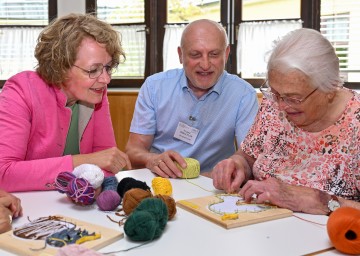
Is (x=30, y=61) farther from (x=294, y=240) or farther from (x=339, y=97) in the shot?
(x=294, y=240)

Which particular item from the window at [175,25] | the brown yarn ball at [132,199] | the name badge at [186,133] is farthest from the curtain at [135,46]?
the brown yarn ball at [132,199]

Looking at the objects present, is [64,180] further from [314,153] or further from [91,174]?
[314,153]

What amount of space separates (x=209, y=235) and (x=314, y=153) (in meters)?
0.68

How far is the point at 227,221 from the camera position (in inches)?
54.2

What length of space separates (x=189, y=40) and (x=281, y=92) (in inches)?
48.0

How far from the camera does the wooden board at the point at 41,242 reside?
1.16 m

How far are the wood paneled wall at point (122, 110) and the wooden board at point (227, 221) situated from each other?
3.35 meters

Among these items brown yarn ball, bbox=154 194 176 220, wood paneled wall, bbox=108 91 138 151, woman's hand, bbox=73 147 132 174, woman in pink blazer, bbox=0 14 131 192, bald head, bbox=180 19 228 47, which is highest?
bald head, bbox=180 19 228 47

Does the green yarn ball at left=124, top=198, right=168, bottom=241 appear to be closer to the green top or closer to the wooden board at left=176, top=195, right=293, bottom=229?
the wooden board at left=176, top=195, right=293, bottom=229

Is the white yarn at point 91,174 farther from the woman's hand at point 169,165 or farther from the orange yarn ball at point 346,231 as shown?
the orange yarn ball at point 346,231

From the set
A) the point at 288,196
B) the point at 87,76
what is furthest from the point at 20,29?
the point at 288,196

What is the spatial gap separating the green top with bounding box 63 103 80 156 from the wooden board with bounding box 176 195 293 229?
0.80 meters

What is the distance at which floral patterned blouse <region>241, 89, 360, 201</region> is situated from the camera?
1693 mm

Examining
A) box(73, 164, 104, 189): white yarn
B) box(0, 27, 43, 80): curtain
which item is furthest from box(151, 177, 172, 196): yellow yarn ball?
box(0, 27, 43, 80): curtain
